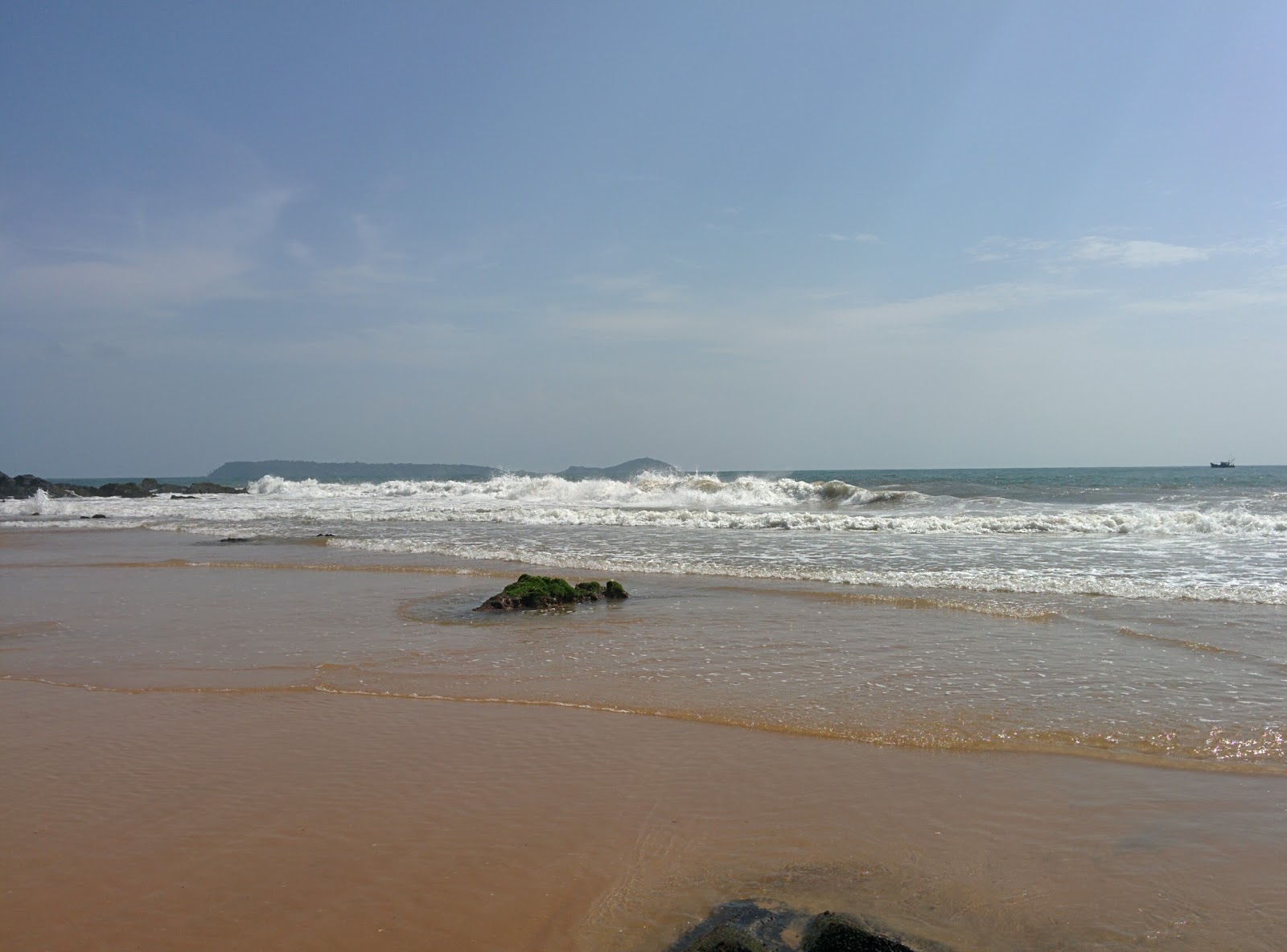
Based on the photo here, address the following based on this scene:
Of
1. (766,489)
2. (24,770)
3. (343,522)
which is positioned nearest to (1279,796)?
(24,770)

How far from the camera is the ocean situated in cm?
364

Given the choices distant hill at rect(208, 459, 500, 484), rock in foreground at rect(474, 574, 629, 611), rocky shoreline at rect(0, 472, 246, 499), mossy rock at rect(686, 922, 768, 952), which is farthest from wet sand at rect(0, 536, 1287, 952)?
distant hill at rect(208, 459, 500, 484)

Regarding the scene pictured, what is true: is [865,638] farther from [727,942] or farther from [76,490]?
[76,490]

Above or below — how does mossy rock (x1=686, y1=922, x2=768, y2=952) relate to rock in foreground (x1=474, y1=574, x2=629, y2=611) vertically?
below

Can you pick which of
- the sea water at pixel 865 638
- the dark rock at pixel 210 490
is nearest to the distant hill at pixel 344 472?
the dark rock at pixel 210 490

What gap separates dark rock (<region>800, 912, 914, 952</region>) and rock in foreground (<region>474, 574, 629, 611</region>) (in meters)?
8.02

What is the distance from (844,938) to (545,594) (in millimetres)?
8311

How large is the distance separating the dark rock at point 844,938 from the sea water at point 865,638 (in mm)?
2540

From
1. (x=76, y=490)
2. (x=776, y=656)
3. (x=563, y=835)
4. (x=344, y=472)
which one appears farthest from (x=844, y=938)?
(x=344, y=472)

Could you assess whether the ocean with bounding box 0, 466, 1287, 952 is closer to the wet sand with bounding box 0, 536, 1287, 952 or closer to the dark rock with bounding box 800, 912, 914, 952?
the wet sand with bounding box 0, 536, 1287, 952

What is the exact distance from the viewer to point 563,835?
420 cm

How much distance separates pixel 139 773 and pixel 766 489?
33.2 m

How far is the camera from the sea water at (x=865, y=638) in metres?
6.10

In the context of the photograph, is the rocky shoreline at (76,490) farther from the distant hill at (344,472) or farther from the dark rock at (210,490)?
the distant hill at (344,472)
